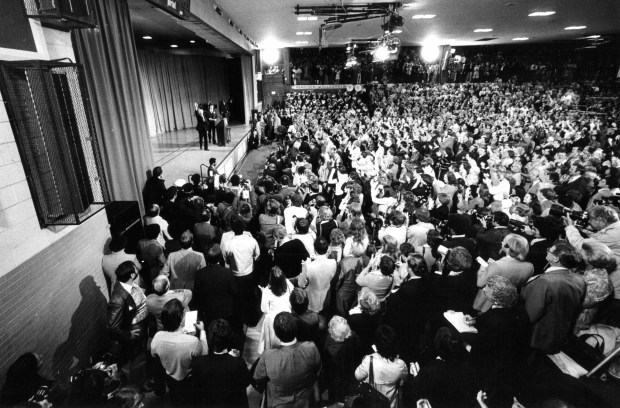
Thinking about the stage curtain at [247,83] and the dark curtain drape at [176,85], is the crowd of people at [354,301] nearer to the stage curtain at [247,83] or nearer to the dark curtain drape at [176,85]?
the dark curtain drape at [176,85]

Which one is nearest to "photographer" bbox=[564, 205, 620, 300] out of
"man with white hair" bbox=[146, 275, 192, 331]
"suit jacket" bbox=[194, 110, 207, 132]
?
"man with white hair" bbox=[146, 275, 192, 331]

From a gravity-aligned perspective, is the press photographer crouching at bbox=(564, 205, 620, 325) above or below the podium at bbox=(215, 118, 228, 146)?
below

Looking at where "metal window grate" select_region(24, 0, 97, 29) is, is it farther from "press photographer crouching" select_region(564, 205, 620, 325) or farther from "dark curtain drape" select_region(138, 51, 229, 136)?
"dark curtain drape" select_region(138, 51, 229, 136)

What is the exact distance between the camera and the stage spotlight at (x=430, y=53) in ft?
57.9

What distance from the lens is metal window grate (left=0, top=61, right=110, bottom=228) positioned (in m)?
2.45

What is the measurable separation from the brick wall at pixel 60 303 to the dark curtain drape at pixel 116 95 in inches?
40.5

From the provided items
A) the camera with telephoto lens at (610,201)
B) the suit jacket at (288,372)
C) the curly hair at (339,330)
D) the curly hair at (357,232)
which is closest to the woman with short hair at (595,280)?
the curly hair at (357,232)

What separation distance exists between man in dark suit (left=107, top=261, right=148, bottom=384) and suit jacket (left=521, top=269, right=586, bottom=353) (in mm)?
3281

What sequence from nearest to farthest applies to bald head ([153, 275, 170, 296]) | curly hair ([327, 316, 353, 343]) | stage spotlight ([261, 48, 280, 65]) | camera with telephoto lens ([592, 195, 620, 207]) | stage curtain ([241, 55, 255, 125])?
curly hair ([327, 316, 353, 343])
bald head ([153, 275, 170, 296])
camera with telephoto lens ([592, 195, 620, 207])
stage curtain ([241, 55, 255, 125])
stage spotlight ([261, 48, 280, 65])

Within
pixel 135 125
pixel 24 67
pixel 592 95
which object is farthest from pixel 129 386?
pixel 592 95

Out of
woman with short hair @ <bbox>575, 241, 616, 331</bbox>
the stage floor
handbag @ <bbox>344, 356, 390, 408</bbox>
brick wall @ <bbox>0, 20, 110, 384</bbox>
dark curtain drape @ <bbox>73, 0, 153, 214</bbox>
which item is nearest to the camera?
handbag @ <bbox>344, 356, 390, 408</bbox>

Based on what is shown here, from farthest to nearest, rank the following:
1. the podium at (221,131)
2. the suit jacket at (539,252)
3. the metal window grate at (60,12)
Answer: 1. the podium at (221,131)
2. the suit jacket at (539,252)
3. the metal window grate at (60,12)

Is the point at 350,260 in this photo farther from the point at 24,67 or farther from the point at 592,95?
the point at 592,95

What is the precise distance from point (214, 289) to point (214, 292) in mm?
32
